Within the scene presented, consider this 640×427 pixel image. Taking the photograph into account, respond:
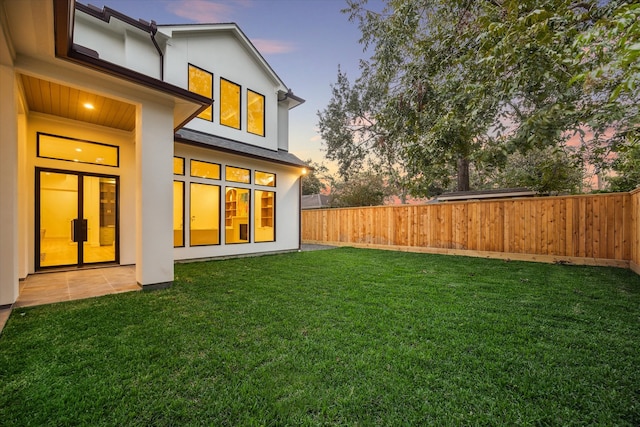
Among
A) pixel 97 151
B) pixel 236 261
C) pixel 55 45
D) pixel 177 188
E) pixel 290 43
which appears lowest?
pixel 236 261

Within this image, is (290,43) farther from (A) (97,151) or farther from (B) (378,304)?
(B) (378,304)

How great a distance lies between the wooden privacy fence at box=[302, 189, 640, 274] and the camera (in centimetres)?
608

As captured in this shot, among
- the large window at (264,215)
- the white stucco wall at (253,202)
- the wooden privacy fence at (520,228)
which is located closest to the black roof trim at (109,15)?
the white stucco wall at (253,202)

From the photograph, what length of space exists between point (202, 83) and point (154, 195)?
16.9 feet

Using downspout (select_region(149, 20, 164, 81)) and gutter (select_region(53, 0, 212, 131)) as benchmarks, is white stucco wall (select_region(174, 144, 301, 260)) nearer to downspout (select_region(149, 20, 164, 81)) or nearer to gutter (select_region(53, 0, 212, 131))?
gutter (select_region(53, 0, 212, 131))

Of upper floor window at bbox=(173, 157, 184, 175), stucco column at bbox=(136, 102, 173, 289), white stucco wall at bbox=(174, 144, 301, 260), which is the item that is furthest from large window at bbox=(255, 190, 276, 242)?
stucco column at bbox=(136, 102, 173, 289)

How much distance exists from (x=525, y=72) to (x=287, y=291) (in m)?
4.83

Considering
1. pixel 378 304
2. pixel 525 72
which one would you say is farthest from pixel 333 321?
pixel 525 72

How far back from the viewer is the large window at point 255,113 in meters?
9.07

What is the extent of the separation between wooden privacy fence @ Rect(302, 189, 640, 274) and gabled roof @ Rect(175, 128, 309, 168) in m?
3.97

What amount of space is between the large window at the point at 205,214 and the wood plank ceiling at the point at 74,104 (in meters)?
2.16

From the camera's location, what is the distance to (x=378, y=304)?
3592 mm

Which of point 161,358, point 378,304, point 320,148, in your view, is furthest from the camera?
point 320,148

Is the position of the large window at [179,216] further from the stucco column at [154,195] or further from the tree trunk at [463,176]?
the tree trunk at [463,176]
